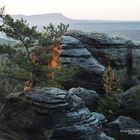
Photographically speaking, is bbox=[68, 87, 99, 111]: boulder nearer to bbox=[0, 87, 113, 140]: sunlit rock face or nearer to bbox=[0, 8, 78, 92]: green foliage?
bbox=[0, 8, 78, 92]: green foliage

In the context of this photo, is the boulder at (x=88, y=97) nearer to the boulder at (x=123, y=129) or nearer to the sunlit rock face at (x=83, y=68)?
the boulder at (x=123, y=129)

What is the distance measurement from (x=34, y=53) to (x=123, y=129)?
886cm

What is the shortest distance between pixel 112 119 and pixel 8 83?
12075mm

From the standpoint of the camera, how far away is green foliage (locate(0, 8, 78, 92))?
2791 cm

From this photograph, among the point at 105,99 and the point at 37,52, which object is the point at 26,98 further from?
the point at 105,99

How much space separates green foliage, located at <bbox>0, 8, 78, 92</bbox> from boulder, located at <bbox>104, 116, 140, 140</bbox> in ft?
20.1

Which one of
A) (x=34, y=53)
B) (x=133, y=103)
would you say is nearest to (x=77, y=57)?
(x=133, y=103)

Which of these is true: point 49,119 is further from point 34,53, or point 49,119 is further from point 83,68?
point 83,68

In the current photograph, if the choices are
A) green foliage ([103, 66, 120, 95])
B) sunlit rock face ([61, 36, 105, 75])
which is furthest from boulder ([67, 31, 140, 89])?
green foliage ([103, 66, 120, 95])

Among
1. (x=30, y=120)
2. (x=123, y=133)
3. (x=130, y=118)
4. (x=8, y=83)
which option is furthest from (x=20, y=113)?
(x=8, y=83)

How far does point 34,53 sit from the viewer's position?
2920 cm

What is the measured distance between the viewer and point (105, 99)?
38.1m

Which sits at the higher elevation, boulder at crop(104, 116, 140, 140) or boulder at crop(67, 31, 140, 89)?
boulder at crop(67, 31, 140, 89)

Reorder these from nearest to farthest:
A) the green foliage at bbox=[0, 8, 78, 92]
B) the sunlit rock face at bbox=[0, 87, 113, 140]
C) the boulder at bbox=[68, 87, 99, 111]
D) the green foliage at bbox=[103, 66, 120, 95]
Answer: the sunlit rock face at bbox=[0, 87, 113, 140] → the green foliage at bbox=[0, 8, 78, 92] → the boulder at bbox=[68, 87, 99, 111] → the green foliage at bbox=[103, 66, 120, 95]
